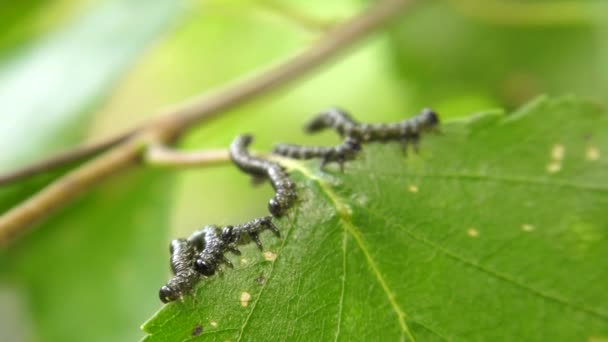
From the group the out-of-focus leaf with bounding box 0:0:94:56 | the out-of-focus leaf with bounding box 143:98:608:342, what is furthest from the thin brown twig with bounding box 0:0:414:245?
the out-of-focus leaf with bounding box 0:0:94:56

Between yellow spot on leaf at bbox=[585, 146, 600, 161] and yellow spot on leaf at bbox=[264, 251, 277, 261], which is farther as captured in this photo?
yellow spot on leaf at bbox=[585, 146, 600, 161]

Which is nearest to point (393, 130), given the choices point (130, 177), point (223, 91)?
point (223, 91)

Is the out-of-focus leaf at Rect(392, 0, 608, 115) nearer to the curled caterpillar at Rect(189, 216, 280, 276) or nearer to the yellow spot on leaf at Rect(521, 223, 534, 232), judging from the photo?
the yellow spot on leaf at Rect(521, 223, 534, 232)

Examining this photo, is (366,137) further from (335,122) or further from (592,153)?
(592,153)

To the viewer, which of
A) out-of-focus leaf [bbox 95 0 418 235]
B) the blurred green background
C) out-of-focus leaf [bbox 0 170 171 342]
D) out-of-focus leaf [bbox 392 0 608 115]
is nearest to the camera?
out-of-focus leaf [bbox 0 170 171 342]

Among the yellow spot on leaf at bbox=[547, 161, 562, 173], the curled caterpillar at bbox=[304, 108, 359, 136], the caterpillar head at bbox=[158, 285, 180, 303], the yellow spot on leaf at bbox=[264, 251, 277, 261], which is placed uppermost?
the curled caterpillar at bbox=[304, 108, 359, 136]

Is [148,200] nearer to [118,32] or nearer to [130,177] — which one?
[130,177]

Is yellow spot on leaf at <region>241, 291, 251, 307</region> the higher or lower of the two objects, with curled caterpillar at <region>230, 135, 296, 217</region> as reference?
lower

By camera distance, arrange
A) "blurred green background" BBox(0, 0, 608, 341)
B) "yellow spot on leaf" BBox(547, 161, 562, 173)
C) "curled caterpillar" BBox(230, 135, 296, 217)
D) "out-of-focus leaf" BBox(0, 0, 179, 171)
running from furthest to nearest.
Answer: "out-of-focus leaf" BBox(0, 0, 179, 171) → "blurred green background" BBox(0, 0, 608, 341) → "yellow spot on leaf" BBox(547, 161, 562, 173) → "curled caterpillar" BBox(230, 135, 296, 217)

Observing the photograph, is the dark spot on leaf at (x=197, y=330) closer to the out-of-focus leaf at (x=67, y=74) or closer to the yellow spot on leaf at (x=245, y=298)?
the yellow spot on leaf at (x=245, y=298)
